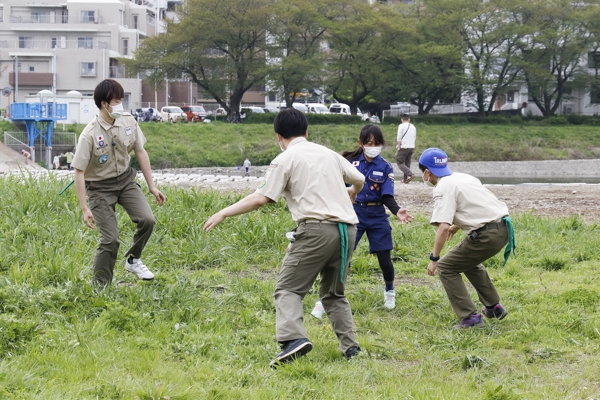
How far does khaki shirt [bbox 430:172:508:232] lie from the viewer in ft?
17.1

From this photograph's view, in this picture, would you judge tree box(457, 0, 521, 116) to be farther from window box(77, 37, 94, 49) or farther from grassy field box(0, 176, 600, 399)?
grassy field box(0, 176, 600, 399)

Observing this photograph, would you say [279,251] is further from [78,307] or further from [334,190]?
[334,190]

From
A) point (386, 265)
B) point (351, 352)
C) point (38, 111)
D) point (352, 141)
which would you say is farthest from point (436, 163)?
point (352, 141)

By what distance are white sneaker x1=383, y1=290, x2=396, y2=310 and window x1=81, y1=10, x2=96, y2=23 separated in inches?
2454

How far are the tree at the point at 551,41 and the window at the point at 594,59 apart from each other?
9.25ft

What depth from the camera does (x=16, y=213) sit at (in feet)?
28.0

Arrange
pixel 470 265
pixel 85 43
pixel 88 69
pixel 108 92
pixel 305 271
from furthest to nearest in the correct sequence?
pixel 85 43
pixel 88 69
pixel 108 92
pixel 470 265
pixel 305 271

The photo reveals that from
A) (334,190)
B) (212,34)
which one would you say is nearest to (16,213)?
(334,190)

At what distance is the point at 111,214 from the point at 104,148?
1.70ft

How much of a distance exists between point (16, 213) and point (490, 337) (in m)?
5.59

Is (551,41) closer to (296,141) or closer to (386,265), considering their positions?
(386,265)

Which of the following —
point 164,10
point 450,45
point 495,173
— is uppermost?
point 164,10

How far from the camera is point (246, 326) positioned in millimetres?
5430

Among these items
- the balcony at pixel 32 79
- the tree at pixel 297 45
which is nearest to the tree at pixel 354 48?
the tree at pixel 297 45
